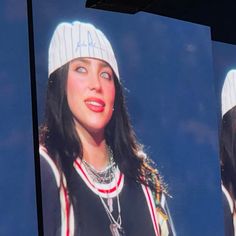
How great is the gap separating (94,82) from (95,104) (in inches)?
6.6

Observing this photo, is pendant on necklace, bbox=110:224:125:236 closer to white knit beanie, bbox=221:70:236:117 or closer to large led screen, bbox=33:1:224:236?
large led screen, bbox=33:1:224:236

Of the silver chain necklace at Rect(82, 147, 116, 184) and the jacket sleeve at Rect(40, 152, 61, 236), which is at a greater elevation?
the silver chain necklace at Rect(82, 147, 116, 184)

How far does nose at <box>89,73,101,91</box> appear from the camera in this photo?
550 cm

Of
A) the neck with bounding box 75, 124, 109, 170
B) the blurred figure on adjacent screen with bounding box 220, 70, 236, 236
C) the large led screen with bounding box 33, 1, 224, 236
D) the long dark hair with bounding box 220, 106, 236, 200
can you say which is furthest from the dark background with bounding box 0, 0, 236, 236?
the neck with bounding box 75, 124, 109, 170

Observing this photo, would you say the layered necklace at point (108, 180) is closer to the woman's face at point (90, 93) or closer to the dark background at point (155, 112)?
the woman's face at point (90, 93)

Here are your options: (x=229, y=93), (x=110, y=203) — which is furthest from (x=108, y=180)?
(x=229, y=93)

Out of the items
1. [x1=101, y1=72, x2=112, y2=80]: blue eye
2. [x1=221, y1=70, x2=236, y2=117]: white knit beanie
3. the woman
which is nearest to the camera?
the woman

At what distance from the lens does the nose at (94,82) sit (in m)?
5.50

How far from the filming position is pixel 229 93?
6.68 meters

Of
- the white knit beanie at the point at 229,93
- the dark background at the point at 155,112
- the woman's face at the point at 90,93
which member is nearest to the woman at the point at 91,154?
the woman's face at the point at 90,93

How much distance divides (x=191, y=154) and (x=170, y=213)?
1.85 feet

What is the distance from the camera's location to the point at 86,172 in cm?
534

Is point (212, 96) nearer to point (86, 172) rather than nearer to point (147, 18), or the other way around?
point (147, 18)

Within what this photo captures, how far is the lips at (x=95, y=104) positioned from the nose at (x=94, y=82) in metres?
0.08
